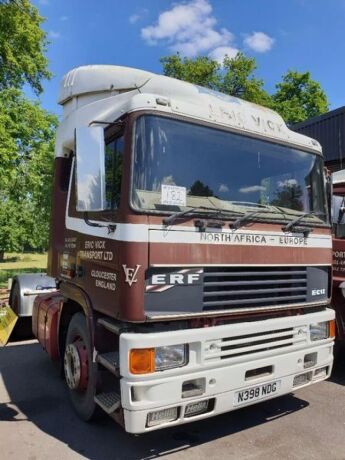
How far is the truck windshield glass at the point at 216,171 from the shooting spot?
359cm

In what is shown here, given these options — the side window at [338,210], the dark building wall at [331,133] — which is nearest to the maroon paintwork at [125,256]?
the side window at [338,210]

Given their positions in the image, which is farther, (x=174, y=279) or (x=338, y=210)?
(x=338, y=210)

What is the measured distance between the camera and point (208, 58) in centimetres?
2836

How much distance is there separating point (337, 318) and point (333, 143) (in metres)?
8.96

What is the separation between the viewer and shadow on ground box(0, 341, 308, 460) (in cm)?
386

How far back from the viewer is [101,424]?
4309 mm

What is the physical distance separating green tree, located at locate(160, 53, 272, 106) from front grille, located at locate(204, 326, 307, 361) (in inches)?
1000

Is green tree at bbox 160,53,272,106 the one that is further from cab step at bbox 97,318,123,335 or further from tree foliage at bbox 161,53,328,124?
cab step at bbox 97,318,123,335

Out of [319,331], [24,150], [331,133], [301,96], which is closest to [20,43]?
[24,150]

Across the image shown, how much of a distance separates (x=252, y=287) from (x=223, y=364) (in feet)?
2.39

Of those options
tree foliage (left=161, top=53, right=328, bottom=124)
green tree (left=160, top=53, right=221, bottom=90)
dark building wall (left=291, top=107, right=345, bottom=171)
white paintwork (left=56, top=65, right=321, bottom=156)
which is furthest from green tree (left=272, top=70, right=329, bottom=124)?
white paintwork (left=56, top=65, right=321, bottom=156)

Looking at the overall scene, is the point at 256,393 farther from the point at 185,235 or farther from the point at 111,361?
the point at 185,235

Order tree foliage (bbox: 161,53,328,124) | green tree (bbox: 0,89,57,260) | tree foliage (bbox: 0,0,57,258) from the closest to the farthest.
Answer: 1. green tree (bbox: 0,89,57,260)
2. tree foliage (bbox: 0,0,57,258)
3. tree foliage (bbox: 161,53,328,124)

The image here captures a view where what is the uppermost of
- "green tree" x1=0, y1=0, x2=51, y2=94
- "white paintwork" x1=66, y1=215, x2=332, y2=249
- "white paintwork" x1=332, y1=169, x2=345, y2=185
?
"green tree" x1=0, y1=0, x2=51, y2=94
